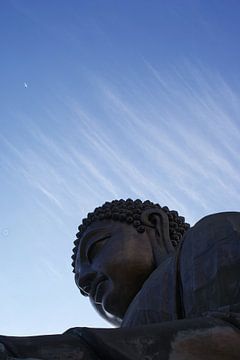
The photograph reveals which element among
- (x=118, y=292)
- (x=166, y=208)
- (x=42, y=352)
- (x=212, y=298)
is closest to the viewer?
(x=42, y=352)

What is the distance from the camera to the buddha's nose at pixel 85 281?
7548mm

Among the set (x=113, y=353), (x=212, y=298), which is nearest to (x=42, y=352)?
(x=113, y=353)

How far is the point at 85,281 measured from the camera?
767 centimetres

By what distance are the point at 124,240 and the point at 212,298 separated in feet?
7.45

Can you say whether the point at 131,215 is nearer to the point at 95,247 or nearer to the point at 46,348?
the point at 95,247

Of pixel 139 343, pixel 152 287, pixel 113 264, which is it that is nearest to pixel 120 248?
pixel 113 264

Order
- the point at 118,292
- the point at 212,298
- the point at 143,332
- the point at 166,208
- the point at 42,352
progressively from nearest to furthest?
1. the point at 42,352
2. the point at 143,332
3. the point at 212,298
4. the point at 118,292
5. the point at 166,208

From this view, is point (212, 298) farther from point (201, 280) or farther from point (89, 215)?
point (89, 215)

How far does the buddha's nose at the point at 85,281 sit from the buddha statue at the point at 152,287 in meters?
0.01

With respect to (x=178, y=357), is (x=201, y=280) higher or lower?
higher

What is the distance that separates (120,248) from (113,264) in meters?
0.18

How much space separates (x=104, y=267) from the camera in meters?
7.21

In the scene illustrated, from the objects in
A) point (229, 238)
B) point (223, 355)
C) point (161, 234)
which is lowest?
point (223, 355)

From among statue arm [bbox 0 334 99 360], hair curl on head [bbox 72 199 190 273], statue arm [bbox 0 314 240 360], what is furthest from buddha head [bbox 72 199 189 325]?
statue arm [bbox 0 334 99 360]
